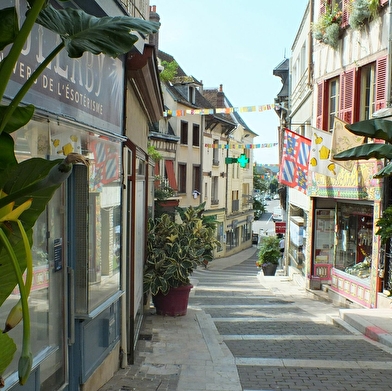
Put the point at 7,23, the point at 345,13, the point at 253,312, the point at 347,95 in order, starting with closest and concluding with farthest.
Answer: the point at 7,23
the point at 253,312
the point at 347,95
the point at 345,13

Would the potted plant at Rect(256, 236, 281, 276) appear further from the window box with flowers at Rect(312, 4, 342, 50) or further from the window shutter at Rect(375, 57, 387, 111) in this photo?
the window shutter at Rect(375, 57, 387, 111)

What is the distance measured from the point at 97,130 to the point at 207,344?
433 centimetres

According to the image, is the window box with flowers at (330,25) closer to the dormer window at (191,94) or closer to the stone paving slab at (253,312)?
the stone paving slab at (253,312)

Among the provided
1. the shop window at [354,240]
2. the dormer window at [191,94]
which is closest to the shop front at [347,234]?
the shop window at [354,240]

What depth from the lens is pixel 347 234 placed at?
14898mm

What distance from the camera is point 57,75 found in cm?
407

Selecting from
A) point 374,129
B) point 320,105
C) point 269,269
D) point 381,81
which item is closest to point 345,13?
point 320,105

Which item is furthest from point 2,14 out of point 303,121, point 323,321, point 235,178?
point 235,178

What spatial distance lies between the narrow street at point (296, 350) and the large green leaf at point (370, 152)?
2.95 metres

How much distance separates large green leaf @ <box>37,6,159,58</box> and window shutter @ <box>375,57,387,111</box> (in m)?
10.8

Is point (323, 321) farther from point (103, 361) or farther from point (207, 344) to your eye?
point (103, 361)

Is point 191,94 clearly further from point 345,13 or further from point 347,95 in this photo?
point 347,95

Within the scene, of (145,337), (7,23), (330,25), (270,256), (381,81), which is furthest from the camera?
(270,256)

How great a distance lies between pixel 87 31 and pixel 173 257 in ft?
23.6
